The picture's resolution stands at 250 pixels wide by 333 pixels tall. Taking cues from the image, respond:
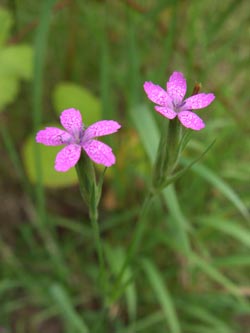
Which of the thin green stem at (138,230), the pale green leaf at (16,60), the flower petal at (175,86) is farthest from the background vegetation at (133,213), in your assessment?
the flower petal at (175,86)

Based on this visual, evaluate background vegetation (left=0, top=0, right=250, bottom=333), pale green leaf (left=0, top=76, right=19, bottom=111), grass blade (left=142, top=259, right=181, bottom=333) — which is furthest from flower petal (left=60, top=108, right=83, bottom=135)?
pale green leaf (left=0, top=76, right=19, bottom=111)

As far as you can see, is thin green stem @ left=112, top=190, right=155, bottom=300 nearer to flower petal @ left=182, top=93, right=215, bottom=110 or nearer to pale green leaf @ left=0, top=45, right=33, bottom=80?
flower petal @ left=182, top=93, right=215, bottom=110

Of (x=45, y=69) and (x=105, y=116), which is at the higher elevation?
(x=45, y=69)

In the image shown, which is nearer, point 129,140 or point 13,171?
point 129,140

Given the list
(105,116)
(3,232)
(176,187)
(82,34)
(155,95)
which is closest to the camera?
(155,95)

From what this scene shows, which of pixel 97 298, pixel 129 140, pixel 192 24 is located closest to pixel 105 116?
pixel 129 140

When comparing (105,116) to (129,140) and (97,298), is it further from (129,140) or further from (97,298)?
(97,298)

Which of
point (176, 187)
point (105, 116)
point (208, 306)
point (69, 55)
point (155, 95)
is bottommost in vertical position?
point (208, 306)
